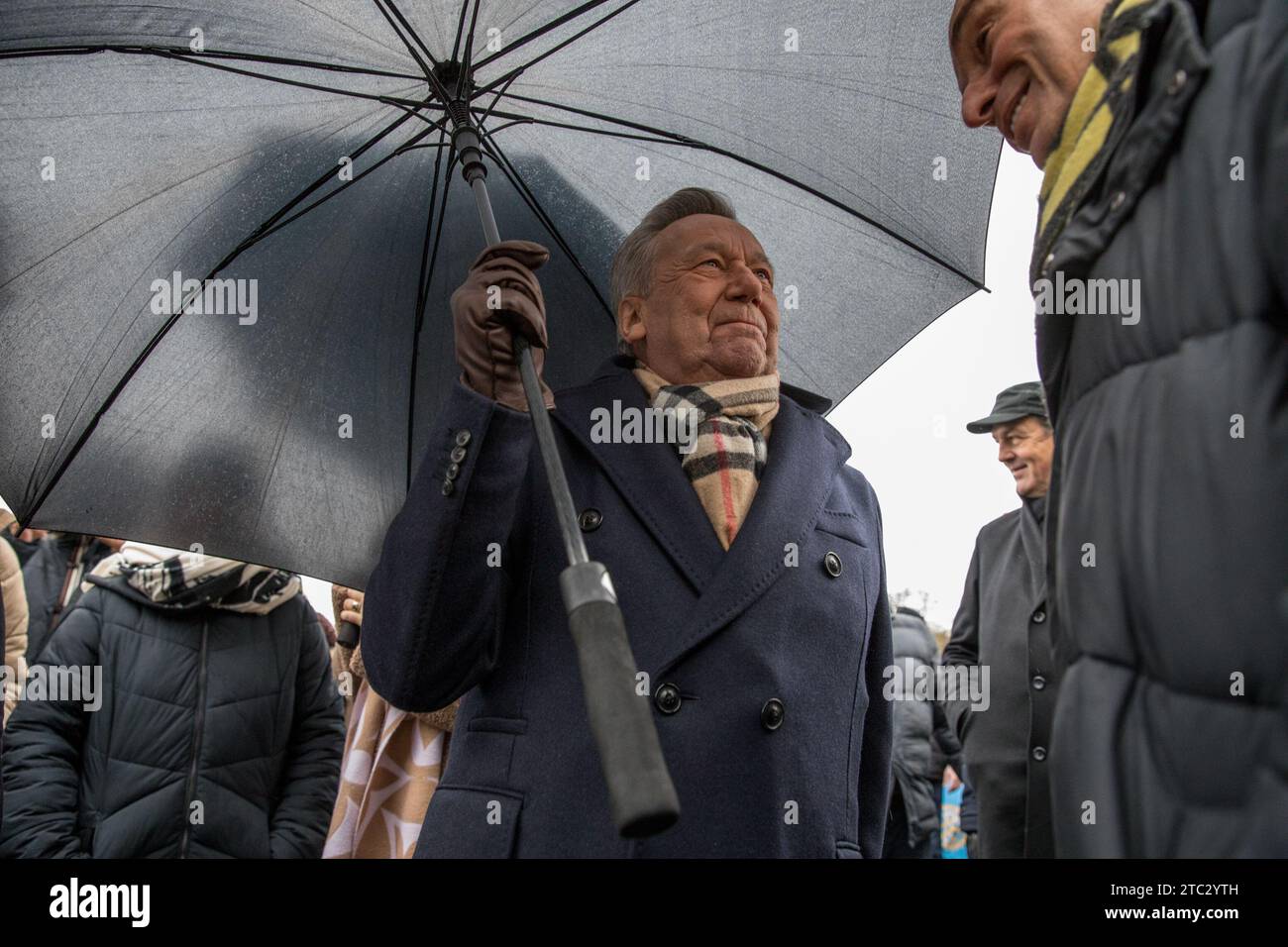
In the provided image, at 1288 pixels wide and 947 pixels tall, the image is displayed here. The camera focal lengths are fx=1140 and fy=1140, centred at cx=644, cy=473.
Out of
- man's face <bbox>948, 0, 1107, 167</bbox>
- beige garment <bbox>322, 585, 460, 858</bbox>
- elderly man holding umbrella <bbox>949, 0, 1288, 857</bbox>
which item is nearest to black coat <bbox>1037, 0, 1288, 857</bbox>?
elderly man holding umbrella <bbox>949, 0, 1288, 857</bbox>

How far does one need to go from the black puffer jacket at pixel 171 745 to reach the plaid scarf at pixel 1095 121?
130 inches

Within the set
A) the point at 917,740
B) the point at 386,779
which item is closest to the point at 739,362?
the point at 386,779

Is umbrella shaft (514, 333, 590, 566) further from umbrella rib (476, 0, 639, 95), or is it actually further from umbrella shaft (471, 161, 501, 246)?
umbrella rib (476, 0, 639, 95)

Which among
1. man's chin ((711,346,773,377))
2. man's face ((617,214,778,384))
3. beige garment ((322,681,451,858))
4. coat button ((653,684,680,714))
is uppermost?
man's face ((617,214,778,384))

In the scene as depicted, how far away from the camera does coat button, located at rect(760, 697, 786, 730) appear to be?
2018 millimetres

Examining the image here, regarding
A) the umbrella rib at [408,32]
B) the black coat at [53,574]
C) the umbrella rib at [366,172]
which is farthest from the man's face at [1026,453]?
the black coat at [53,574]

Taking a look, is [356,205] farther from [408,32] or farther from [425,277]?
[408,32]

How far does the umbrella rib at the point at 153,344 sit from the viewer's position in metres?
2.57

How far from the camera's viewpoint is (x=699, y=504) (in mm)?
2207

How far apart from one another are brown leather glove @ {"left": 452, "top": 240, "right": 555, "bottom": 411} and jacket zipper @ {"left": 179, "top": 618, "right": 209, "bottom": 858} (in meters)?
2.25

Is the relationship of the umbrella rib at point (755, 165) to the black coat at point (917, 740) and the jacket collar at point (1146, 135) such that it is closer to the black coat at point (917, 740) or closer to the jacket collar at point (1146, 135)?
the jacket collar at point (1146, 135)
